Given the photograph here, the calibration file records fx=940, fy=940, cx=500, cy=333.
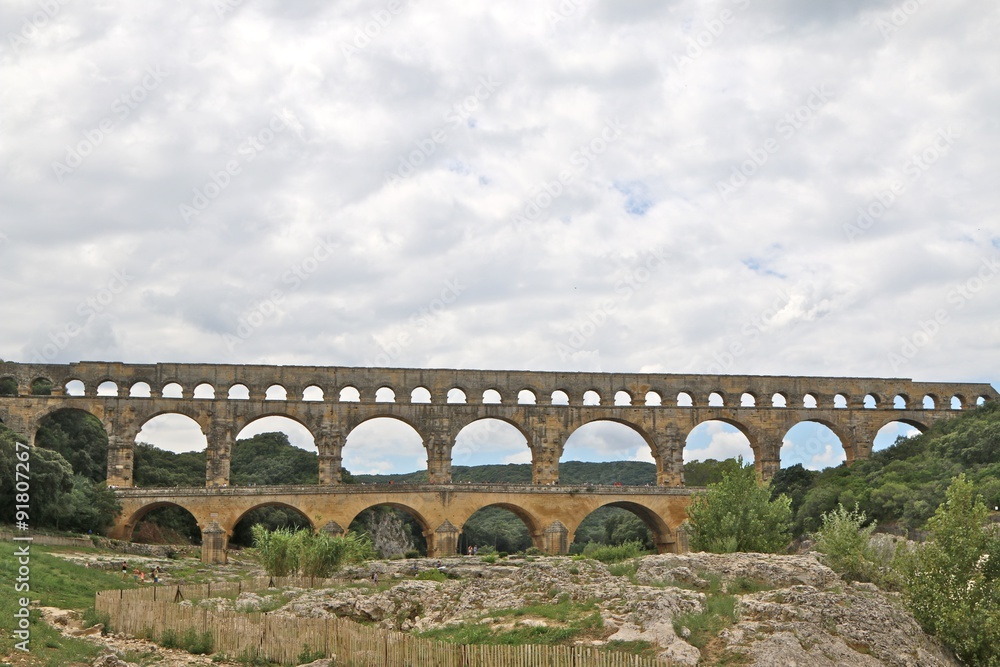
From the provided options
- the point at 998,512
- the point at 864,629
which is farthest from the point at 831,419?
the point at 864,629

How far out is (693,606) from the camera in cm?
1952

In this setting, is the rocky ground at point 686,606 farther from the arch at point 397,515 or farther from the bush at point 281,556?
the arch at point 397,515

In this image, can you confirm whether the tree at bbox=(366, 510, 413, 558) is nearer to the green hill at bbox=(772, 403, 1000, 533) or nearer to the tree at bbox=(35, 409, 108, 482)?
the tree at bbox=(35, 409, 108, 482)

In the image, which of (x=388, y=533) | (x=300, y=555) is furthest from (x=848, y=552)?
(x=388, y=533)

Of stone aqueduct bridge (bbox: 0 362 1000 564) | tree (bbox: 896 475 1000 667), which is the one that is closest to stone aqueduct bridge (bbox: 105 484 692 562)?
stone aqueduct bridge (bbox: 0 362 1000 564)

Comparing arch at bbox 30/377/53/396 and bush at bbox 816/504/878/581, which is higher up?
arch at bbox 30/377/53/396

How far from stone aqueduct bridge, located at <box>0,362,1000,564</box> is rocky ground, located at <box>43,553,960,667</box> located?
65.1ft

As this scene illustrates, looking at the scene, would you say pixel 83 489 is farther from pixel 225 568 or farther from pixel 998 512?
pixel 998 512

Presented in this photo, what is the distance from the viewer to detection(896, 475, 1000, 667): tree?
18.6 metres

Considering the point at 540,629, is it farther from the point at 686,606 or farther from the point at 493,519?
the point at 493,519

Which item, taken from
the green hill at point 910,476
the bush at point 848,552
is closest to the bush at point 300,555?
the bush at point 848,552

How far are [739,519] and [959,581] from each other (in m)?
13.1

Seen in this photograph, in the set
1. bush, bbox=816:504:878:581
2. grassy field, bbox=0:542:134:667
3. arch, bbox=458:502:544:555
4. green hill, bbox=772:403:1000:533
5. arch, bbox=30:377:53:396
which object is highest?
arch, bbox=30:377:53:396

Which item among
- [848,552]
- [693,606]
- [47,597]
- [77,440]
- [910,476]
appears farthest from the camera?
[77,440]
